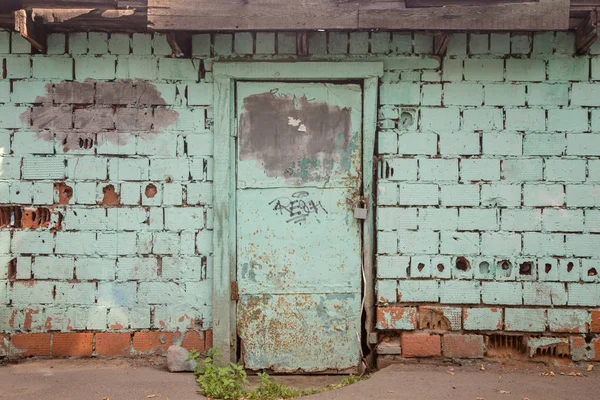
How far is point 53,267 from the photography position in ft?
14.0

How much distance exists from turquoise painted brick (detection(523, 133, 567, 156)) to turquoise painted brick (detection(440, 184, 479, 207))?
528mm

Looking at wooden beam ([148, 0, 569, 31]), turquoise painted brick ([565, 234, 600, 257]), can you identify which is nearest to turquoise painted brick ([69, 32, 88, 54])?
wooden beam ([148, 0, 569, 31])

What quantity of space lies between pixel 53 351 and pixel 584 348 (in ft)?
14.2

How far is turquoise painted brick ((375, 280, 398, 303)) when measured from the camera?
428 centimetres

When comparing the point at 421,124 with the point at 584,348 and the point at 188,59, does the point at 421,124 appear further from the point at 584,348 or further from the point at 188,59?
the point at 584,348

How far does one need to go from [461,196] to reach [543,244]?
771 mm

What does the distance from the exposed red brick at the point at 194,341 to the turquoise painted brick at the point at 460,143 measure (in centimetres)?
251

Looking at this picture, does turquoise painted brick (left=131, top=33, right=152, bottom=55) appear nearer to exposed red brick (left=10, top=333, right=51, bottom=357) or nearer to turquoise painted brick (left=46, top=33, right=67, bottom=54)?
turquoise painted brick (left=46, top=33, right=67, bottom=54)

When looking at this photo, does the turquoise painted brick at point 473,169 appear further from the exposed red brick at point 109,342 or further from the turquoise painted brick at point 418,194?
the exposed red brick at point 109,342

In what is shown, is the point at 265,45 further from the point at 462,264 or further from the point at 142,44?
the point at 462,264

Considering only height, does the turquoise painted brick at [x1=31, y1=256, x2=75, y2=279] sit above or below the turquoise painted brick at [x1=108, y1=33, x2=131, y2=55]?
below

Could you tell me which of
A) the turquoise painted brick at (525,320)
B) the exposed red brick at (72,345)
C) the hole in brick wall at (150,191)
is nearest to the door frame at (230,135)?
the hole in brick wall at (150,191)

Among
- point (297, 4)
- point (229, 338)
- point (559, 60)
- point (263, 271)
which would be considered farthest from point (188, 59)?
point (559, 60)

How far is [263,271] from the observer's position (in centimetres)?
431
